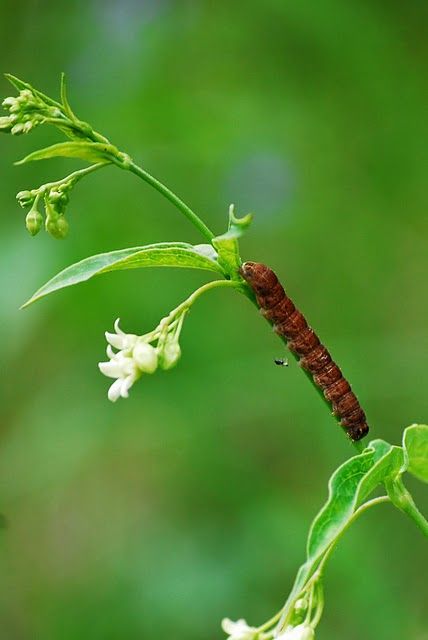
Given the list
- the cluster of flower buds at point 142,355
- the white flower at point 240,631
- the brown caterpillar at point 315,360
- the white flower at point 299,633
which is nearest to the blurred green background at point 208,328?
the brown caterpillar at point 315,360

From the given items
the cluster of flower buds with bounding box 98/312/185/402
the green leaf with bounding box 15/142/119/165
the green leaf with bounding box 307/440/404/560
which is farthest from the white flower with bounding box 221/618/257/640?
the green leaf with bounding box 15/142/119/165

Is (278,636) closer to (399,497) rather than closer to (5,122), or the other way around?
(399,497)

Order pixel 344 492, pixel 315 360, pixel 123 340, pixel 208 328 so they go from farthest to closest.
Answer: pixel 208 328 < pixel 315 360 < pixel 123 340 < pixel 344 492

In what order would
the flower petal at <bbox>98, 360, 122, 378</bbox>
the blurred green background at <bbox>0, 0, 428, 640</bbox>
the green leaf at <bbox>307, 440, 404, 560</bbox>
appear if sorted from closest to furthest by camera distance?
the green leaf at <bbox>307, 440, 404, 560</bbox>, the flower petal at <bbox>98, 360, 122, 378</bbox>, the blurred green background at <bbox>0, 0, 428, 640</bbox>

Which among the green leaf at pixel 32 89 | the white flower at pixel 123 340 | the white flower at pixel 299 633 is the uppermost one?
the green leaf at pixel 32 89

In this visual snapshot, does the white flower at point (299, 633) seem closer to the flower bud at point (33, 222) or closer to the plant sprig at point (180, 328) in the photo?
the plant sprig at point (180, 328)

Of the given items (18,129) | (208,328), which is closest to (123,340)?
(18,129)

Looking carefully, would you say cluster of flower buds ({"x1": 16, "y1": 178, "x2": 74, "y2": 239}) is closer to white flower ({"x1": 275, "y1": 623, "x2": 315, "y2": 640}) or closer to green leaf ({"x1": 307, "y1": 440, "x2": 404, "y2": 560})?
green leaf ({"x1": 307, "y1": 440, "x2": 404, "y2": 560})
